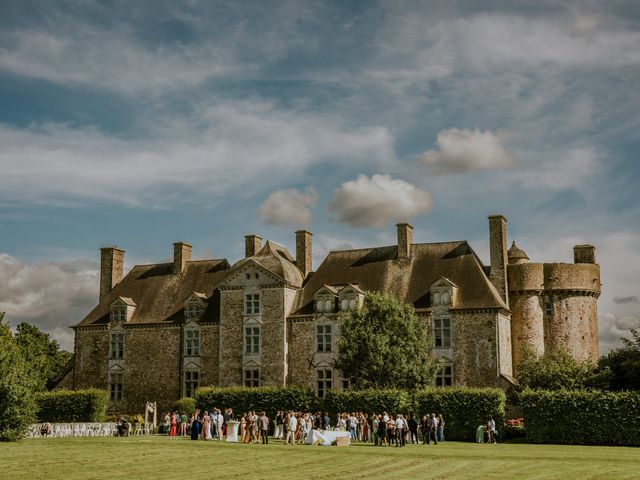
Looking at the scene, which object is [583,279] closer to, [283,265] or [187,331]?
[283,265]

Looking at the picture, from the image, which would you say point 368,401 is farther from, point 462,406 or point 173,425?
point 173,425

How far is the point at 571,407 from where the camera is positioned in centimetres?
4000

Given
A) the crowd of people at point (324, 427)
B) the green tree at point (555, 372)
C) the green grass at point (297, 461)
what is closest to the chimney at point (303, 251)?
the crowd of people at point (324, 427)

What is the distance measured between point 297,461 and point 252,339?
990 inches

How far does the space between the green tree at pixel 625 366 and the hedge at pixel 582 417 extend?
392cm

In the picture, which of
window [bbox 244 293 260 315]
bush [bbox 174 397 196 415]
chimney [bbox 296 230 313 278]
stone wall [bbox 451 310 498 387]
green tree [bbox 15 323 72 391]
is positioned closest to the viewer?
stone wall [bbox 451 310 498 387]

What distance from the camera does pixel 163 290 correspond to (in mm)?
58094

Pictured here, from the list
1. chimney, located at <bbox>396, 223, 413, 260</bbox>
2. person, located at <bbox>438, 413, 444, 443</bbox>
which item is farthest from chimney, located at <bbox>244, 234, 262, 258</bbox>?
person, located at <bbox>438, 413, 444, 443</bbox>

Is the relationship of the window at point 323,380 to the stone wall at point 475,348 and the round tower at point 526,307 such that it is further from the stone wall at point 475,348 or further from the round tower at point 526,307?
the round tower at point 526,307

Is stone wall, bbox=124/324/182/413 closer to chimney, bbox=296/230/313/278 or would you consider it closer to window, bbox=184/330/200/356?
window, bbox=184/330/200/356

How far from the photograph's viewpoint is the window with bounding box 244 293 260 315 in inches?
2063

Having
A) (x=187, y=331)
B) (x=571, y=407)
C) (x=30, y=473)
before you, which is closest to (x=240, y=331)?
(x=187, y=331)

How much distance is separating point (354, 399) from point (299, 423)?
187 inches

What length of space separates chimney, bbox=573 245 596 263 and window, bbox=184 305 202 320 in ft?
83.1
